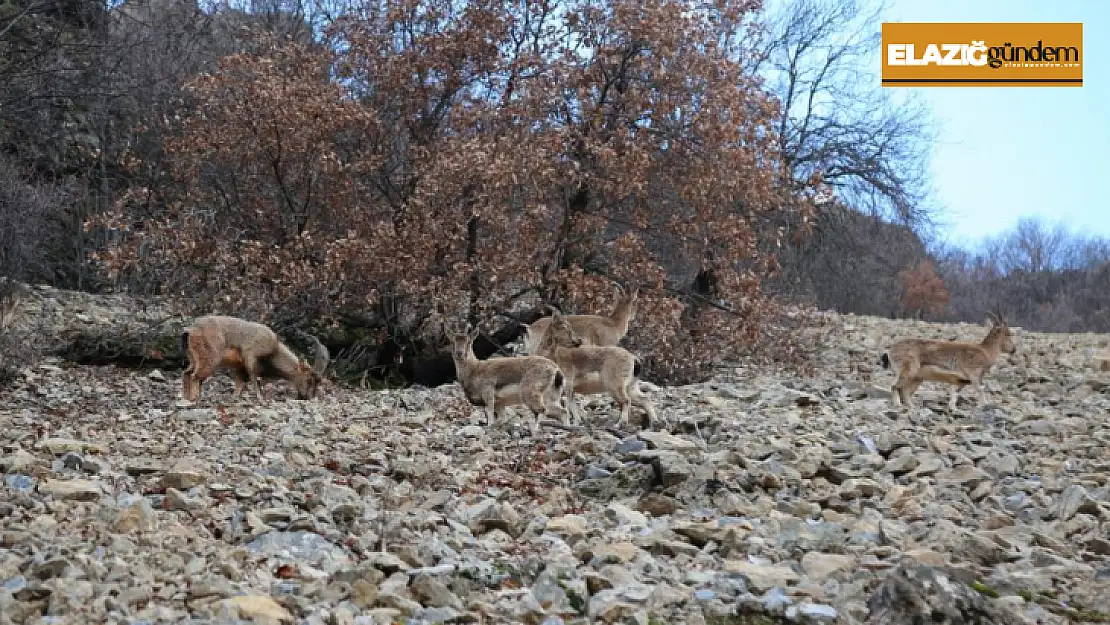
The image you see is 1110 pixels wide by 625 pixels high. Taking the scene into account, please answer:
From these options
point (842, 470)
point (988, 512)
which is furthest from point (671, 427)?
point (988, 512)

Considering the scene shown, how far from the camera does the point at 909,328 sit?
28828 mm

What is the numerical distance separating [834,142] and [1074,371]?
26.5 feet

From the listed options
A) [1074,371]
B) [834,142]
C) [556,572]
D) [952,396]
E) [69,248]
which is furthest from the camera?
[834,142]

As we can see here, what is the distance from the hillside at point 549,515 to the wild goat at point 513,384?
14.0 inches

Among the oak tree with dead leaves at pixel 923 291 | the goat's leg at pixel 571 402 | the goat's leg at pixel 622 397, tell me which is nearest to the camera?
the goat's leg at pixel 622 397

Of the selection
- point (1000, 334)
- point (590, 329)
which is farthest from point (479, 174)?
point (1000, 334)

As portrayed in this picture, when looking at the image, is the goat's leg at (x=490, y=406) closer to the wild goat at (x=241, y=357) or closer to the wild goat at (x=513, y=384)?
the wild goat at (x=513, y=384)

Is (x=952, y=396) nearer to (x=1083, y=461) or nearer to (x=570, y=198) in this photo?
(x=1083, y=461)

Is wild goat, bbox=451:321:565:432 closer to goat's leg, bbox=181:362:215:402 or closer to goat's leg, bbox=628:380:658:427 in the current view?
goat's leg, bbox=628:380:658:427

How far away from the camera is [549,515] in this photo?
28.5 feet

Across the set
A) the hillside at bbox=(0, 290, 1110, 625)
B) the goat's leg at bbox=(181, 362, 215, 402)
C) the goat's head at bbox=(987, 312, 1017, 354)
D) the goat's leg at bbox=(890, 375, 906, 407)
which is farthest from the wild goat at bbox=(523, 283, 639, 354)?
the goat's head at bbox=(987, 312, 1017, 354)

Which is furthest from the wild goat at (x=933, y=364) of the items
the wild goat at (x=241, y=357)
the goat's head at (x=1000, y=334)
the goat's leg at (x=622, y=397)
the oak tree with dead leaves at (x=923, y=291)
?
the oak tree with dead leaves at (x=923, y=291)

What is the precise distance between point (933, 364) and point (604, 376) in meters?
4.94

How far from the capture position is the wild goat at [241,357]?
14359 mm
